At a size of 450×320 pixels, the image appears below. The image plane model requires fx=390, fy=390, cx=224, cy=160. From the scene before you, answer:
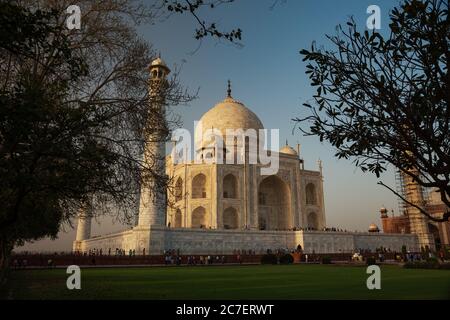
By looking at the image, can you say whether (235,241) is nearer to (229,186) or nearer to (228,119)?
(229,186)

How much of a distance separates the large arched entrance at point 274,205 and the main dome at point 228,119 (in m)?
6.82

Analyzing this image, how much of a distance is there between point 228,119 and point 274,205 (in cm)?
1169

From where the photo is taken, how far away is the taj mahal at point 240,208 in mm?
33969

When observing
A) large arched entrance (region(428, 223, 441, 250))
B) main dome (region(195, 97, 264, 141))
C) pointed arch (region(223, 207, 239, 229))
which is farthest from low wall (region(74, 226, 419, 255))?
main dome (region(195, 97, 264, 141))

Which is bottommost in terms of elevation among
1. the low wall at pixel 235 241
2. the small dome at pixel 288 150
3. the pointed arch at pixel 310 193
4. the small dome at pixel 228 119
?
the low wall at pixel 235 241

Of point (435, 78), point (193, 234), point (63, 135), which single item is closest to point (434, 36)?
point (435, 78)

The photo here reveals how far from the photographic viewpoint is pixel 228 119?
47.3 meters

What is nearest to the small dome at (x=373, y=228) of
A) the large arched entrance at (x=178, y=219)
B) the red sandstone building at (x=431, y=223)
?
the red sandstone building at (x=431, y=223)

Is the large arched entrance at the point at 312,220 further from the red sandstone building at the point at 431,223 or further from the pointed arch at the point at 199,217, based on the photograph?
the pointed arch at the point at 199,217

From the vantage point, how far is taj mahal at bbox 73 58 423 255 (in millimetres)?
33969

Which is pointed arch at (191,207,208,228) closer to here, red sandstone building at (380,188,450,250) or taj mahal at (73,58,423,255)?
taj mahal at (73,58,423,255)
